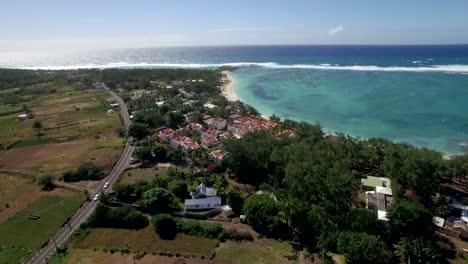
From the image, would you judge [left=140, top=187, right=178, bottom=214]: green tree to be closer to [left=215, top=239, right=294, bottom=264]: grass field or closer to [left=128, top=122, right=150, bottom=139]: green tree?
[left=215, top=239, right=294, bottom=264]: grass field

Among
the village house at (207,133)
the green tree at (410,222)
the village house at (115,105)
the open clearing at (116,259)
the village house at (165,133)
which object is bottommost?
the open clearing at (116,259)

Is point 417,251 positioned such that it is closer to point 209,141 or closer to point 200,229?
point 200,229

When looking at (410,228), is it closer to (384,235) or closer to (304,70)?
(384,235)

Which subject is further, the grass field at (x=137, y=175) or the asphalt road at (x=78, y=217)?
the grass field at (x=137, y=175)

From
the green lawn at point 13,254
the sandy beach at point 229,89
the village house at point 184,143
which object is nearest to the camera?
the green lawn at point 13,254

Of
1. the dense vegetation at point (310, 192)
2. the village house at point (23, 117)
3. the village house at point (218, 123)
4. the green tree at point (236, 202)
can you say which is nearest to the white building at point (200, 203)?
the dense vegetation at point (310, 192)

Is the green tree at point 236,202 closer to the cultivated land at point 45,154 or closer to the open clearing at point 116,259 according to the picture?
the open clearing at point 116,259

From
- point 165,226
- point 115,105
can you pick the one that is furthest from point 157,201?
point 115,105

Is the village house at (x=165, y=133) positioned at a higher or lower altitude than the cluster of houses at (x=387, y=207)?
higher
